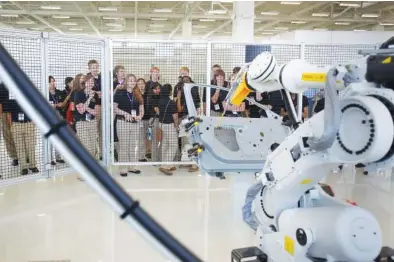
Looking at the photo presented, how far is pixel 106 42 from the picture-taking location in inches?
290

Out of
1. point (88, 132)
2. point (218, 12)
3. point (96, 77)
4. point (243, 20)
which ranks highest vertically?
point (218, 12)

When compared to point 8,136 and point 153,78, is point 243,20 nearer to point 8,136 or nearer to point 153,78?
point 153,78

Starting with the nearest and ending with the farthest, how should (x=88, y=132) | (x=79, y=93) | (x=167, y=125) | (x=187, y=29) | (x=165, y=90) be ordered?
(x=79, y=93), (x=88, y=132), (x=165, y=90), (x=167, y=125), (x=187, y=29)

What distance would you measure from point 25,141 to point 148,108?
220 cm

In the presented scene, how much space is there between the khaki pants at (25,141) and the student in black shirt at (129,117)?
1.48 metres

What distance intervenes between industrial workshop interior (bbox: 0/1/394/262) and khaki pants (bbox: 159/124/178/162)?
0.09 ft

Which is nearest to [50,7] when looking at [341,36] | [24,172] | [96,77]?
[341,36]

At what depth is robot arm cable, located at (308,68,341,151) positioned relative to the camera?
2.27m

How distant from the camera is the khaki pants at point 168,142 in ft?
25.6

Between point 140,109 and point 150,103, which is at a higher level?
point 150,103

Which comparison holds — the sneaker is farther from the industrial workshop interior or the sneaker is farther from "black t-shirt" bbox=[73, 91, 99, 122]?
"black t-shirt" bbox=[73, 91, 99, 122]

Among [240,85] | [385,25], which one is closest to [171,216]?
[240,85]

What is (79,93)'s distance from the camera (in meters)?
7.22

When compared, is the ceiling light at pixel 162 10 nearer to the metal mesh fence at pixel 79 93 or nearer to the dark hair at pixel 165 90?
the metal mesh fence at pixel 79 93
